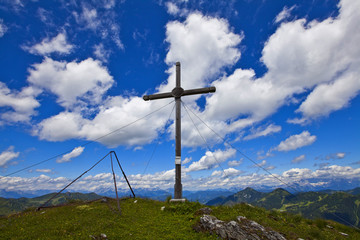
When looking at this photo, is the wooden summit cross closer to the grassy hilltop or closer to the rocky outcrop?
the grassy hilltop

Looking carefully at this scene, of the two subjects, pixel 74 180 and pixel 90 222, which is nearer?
pixel 90 222

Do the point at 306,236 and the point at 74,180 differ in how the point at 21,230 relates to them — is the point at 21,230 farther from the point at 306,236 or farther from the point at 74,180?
the point at 306,236

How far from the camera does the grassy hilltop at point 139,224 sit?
8812mm

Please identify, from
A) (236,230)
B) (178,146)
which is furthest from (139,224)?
(178,146)

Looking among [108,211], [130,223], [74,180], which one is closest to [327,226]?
[130,223]

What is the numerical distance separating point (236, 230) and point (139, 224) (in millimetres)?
5607

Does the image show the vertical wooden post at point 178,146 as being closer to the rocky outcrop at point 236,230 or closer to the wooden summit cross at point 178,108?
the wooden summit cross at point 178,108

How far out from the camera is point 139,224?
35.1ft

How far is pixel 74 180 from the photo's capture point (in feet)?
44.2

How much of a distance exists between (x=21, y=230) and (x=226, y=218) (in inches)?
431

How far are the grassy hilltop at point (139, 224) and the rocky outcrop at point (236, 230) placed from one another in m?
0.44

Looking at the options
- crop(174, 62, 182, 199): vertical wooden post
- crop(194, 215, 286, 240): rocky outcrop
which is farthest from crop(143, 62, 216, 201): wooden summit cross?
crop(194, 215, 286, 240): rocky outcrop

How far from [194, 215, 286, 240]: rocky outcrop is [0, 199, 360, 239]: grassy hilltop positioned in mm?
440

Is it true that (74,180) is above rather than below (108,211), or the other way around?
above
